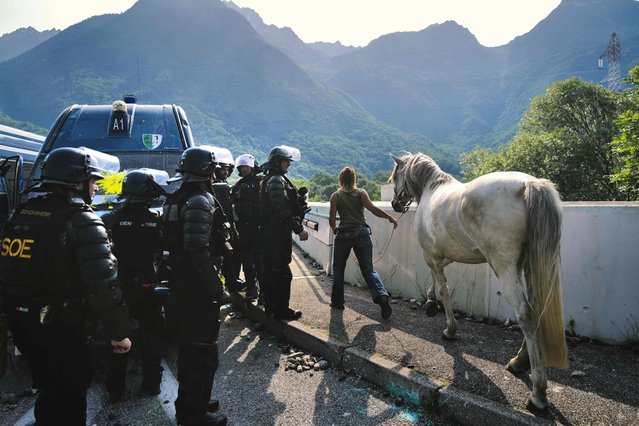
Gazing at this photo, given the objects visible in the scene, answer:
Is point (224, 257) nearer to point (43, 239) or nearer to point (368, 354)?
point (43, 239)

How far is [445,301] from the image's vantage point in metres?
4.83

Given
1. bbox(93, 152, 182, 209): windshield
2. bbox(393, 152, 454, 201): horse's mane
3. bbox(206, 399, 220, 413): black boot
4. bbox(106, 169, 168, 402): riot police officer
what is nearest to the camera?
bbox(206, 399, 220, 413): black boot

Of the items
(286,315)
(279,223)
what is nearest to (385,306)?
(286,315)

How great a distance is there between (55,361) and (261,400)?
6.02 feet

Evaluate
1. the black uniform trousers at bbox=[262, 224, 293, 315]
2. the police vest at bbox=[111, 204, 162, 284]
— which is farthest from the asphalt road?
the police vest at bbox=[111, 204, 162, 284]

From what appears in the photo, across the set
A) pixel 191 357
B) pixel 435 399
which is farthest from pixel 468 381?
pixel 191 357

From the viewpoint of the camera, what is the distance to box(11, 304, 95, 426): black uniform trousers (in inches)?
93.3

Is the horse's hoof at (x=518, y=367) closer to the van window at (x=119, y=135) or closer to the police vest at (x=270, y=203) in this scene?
the police vest at (x=270, y=203)

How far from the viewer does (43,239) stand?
2346mm

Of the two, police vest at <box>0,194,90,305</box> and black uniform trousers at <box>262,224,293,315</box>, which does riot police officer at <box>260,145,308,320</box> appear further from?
police vest at <box>0,194,90,305</box>

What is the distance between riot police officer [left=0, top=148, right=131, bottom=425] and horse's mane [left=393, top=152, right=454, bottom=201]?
3.98m

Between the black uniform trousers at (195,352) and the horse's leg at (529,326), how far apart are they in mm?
2466

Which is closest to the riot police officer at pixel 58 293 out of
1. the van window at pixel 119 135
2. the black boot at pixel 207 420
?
the black boot at pixel 207 420

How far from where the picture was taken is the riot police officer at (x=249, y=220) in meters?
6.47
